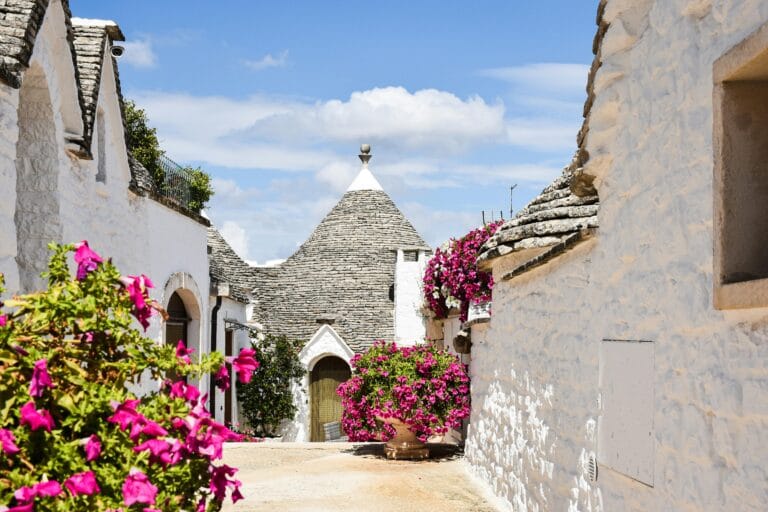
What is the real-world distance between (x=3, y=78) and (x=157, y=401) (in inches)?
145

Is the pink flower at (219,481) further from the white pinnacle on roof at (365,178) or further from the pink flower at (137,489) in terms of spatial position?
the white pinnacle on roof at (365,178)

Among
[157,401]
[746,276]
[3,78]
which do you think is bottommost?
[157,401]

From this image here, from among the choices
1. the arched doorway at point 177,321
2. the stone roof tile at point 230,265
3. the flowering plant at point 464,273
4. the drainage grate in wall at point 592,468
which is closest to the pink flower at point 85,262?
the drainage grate in wall at point 592,468

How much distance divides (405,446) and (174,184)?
20.2 feet

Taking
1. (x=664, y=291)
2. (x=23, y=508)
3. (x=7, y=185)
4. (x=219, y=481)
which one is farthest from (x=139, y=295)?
(x=7, y=185)

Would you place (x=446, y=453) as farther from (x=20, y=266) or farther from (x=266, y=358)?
(x=266, y=358)

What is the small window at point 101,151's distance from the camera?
998 centimetres

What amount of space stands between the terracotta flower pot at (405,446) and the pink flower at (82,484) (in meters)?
→ 8.75

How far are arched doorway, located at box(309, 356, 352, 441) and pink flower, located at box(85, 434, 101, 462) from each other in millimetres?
19921

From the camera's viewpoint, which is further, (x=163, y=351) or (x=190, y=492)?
(x=163, y=351)

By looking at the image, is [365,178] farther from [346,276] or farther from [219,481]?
[219,481]

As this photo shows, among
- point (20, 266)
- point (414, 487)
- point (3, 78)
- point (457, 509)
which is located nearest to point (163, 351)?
point (3, 78)

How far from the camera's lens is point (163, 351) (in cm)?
358

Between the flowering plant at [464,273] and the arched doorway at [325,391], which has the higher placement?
the flowering plant at [464,273]
